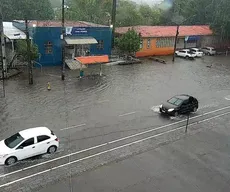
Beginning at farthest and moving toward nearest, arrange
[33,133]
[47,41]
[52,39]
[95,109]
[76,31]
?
[76,31] → [52,39] → [47,41] → [95,109] → [33,133]

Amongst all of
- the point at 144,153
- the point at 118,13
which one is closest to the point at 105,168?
the point at 144,153

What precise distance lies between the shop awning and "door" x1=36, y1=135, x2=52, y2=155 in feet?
67.1

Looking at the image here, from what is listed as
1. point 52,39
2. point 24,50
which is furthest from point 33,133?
point 52,39

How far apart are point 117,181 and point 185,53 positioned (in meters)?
32.8

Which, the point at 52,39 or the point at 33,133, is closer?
the point at 33,133

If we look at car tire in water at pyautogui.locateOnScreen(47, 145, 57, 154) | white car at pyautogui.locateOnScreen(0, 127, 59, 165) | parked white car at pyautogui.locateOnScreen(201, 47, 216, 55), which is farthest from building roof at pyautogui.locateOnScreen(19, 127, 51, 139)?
parked white car at pyautogui.locateOnScreen(201, 47, 216, 55)

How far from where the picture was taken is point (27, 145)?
14961 millimetres

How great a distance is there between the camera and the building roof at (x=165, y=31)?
4447 centimetres

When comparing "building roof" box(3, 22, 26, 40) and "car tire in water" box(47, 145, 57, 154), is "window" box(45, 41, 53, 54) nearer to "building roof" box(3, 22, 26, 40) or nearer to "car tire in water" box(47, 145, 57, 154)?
"building roof" box(3, 22, 26, 40)

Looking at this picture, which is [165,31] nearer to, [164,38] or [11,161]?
[164,38]

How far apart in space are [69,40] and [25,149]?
2196 cm

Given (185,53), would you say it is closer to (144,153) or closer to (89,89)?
(89,89)

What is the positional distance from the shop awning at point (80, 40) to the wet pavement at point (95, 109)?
3292 mm

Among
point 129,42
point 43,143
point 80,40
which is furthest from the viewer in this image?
point 129,42
